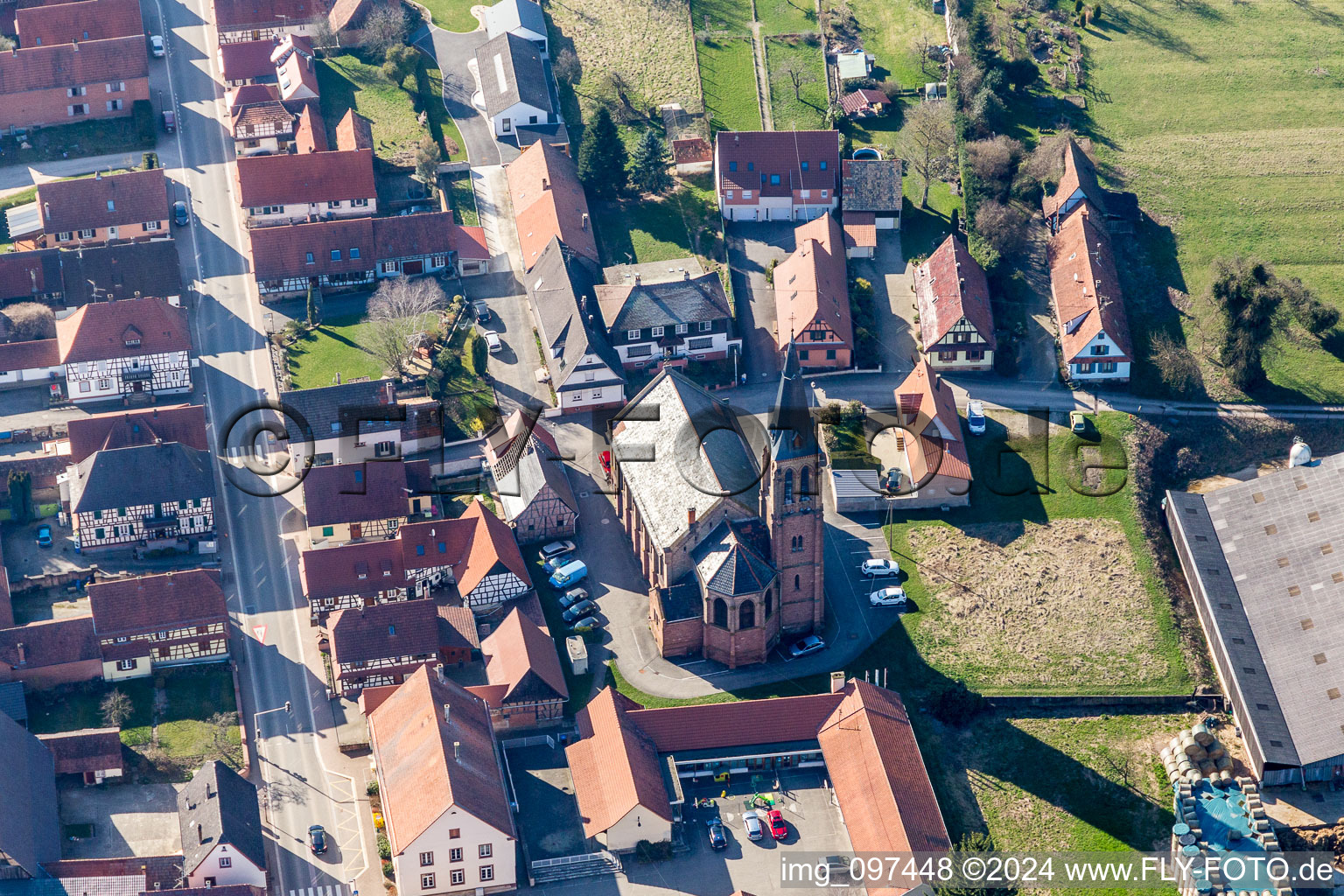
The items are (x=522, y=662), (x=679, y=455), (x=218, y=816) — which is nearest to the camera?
(x=218, y=816)

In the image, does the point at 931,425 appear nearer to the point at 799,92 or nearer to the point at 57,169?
the point at 799,92

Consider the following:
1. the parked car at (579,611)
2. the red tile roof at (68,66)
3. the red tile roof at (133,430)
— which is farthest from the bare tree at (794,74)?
the red tile roof at (133,430)

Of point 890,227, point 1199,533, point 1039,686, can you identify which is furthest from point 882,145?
point 1039,686

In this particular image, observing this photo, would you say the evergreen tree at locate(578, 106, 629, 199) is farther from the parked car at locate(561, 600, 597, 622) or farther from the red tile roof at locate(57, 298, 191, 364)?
the parked car at locate(561, 600, 597, 622)

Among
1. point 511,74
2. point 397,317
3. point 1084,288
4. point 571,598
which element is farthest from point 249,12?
point 1084,288

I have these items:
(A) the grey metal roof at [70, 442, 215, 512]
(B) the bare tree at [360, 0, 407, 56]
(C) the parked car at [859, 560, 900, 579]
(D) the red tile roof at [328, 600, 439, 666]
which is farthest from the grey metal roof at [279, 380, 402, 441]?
(B) the bare tree at [360, 0, 407, 56]

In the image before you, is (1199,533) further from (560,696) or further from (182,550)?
(182,550)

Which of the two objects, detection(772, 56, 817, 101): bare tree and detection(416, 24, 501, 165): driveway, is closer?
detection(416, 24, 501, 165): driveway
